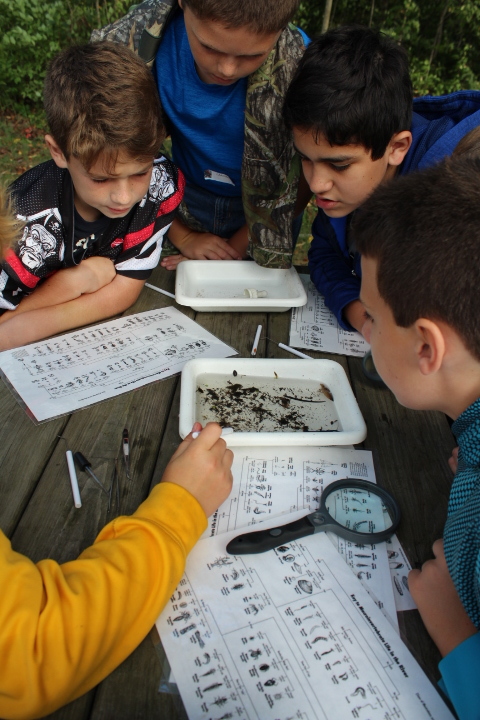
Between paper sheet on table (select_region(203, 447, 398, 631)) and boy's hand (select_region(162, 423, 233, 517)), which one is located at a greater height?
boy's hand (select_region(162, 423, 233, 517))

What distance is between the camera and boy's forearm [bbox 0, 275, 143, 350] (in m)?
1.27

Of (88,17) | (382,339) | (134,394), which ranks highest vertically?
(88,17)

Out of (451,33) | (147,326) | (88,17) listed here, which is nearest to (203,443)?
(147,326)

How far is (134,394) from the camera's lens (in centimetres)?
111

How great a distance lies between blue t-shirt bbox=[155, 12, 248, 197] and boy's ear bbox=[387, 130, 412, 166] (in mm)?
509

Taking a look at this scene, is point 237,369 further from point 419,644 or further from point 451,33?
point 451,33

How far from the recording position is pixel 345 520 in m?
0.83

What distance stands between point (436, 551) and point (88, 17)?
18.3 ft

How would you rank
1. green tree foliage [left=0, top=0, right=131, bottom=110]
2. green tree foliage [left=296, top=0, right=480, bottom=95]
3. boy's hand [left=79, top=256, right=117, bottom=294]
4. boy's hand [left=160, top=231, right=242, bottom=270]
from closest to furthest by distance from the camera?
boy's hand [left=79, top=256, right=117, bottom=294] < boy's hand [left=160, top=231, right=242, bottom=270] < green tree foliage [left=0, top=0, right=131, bottom=110] < green tree foliage [left=296, top=0, right=480, bottom=95]

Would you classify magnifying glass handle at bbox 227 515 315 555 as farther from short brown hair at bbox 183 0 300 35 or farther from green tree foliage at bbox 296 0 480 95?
green tree foliage at bbox 296 0 480 95

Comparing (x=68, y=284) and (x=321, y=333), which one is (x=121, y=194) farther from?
(x=321, y=333)

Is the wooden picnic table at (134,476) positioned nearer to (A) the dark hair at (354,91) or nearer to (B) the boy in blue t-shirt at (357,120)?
(B) the boy in blue t-shirt at (357,120)

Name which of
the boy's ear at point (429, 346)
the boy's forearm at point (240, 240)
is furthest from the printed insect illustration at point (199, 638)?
the boy's forearm at point (240, 240)

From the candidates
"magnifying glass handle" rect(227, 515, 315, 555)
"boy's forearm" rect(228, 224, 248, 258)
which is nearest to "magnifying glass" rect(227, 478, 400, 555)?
"magnifying glass handle" rect(227, 515, 315, 555)
